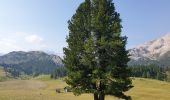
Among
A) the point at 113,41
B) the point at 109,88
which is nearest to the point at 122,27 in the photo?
the point at 113,41

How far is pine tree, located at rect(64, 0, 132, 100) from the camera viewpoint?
135 feet

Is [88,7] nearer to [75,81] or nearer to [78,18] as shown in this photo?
[78,18]

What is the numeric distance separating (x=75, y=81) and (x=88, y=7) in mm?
10088

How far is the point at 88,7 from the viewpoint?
4381cm

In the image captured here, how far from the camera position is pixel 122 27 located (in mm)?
42594

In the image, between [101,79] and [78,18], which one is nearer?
[101,79]

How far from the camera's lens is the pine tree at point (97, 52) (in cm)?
4100

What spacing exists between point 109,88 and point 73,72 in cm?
526

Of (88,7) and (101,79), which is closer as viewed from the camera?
(101,79)

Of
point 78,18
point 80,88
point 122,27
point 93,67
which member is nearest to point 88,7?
point 78,18

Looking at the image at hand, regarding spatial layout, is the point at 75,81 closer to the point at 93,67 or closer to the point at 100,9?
the point at 93,67

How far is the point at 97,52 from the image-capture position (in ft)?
138

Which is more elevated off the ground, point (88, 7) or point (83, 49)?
point (88, 7)

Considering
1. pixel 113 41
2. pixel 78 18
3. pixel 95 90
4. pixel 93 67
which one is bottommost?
pixel 95 90
